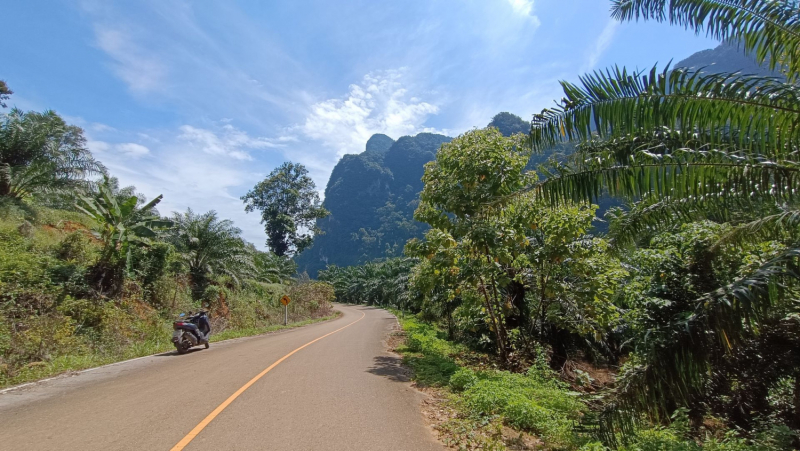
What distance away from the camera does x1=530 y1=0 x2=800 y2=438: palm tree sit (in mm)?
3568

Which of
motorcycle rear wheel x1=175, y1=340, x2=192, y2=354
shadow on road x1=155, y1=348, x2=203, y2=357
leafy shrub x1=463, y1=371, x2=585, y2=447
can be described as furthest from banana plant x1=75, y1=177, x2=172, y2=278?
leafy shrub x1=463, y1=371, x2=585, y2=447

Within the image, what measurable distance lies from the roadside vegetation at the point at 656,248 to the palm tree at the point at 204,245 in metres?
13.6

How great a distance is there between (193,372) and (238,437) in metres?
4.48

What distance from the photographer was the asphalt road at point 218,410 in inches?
171

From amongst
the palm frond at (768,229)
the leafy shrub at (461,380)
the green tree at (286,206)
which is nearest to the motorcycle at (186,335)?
the leafy shrub at (461,380)

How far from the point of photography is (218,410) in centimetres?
535

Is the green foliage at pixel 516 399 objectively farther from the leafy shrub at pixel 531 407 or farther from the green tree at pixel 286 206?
the green tree at pixel 286 206

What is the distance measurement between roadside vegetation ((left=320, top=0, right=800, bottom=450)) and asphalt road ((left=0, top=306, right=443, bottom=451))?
1.13 metres

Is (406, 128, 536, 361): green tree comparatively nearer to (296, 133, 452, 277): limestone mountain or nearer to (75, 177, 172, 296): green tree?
(75, 177, 172, 296): green tree

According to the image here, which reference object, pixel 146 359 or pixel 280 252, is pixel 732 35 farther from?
pixel 280 252

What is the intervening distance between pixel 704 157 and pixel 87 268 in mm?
16029

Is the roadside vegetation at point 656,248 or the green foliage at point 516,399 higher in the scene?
the roadside vegetation at point 656,248

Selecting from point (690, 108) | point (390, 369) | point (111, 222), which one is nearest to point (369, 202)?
point (111, 222)

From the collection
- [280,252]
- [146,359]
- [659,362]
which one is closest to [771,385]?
[659,362]
